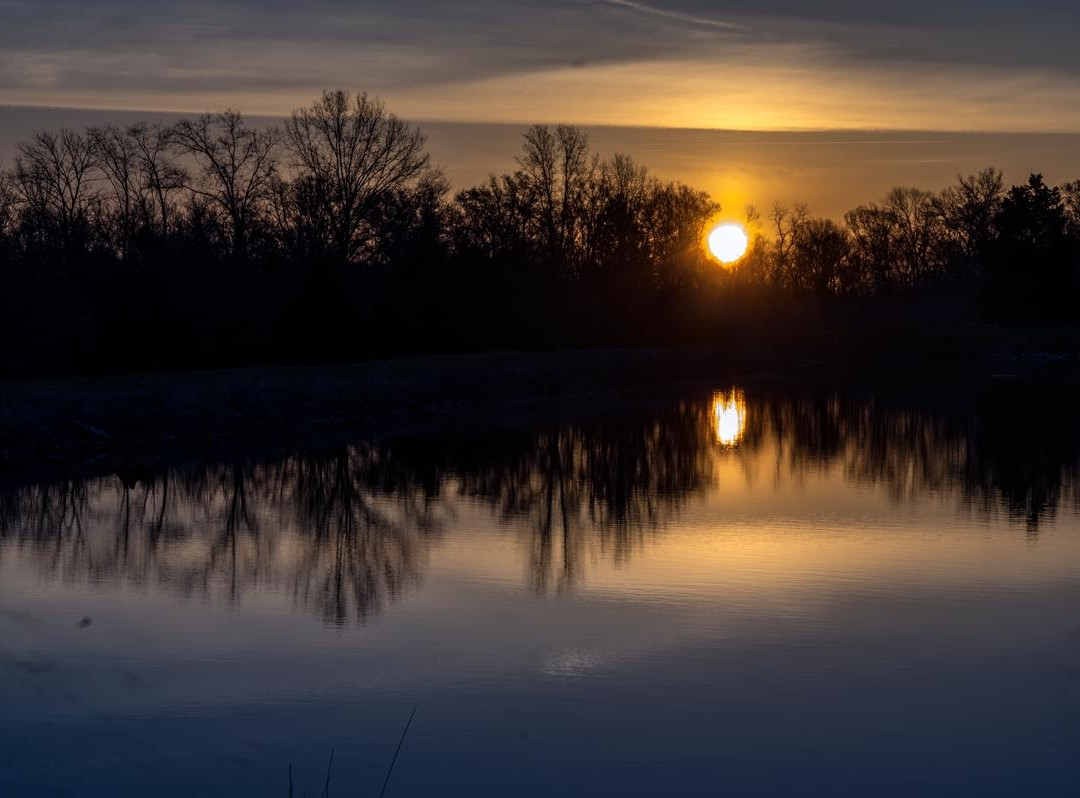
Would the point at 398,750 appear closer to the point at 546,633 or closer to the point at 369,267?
the point at 546,633

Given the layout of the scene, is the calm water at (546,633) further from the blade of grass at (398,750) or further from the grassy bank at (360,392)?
the grassy bank at (360,392)

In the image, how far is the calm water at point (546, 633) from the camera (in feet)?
30.1

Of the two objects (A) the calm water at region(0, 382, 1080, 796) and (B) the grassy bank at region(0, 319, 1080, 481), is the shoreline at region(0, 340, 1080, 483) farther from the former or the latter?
(A) the calm water at region(0, 382, 1080, 796)

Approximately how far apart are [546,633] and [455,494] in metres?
10.1

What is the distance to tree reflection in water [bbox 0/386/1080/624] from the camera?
1645 cm

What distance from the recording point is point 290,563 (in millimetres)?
16719

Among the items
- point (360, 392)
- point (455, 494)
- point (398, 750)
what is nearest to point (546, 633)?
point (398, 750)

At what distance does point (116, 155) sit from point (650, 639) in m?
61.0

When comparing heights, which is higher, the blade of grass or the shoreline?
the blade of grass

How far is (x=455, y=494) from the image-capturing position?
2280cm

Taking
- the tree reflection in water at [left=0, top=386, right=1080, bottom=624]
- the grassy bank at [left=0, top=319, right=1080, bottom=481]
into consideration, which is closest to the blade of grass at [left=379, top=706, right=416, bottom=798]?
the tree reflection in water at [left=0, top=386, right=1080, bottom=624]

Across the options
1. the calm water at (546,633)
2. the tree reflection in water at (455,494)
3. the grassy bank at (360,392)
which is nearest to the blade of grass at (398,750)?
the calm water at (546,633)

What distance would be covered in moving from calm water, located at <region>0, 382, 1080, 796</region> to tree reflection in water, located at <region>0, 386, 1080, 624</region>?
0.32 ft

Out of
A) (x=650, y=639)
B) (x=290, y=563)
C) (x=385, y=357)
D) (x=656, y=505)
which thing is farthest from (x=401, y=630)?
(x=385, y=357)
